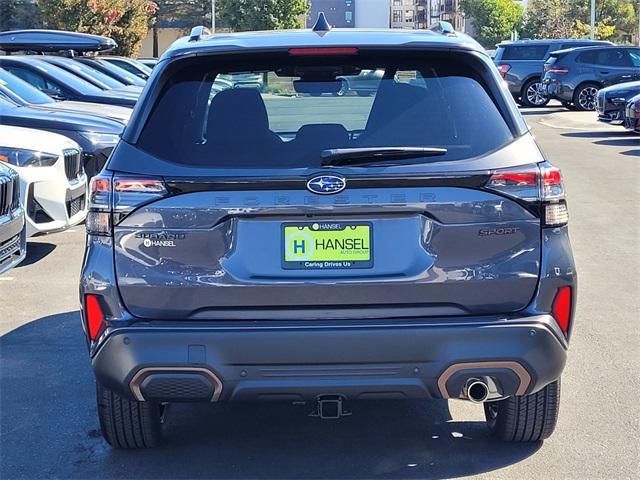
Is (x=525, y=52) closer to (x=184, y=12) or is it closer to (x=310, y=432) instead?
(x=310, y=432)

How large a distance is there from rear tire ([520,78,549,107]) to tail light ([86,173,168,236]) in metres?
26.9

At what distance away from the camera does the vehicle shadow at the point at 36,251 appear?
28.2 ft

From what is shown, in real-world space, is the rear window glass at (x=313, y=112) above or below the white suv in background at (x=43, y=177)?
above

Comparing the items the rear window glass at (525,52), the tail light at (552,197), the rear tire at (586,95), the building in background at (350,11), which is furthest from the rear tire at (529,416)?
the building in background at (350,11)

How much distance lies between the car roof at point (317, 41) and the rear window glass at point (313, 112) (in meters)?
0.06

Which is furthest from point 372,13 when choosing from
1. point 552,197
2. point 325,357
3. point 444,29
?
point 325,357

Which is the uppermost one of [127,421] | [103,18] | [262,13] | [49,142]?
[262,13]

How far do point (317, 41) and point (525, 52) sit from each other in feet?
89.0

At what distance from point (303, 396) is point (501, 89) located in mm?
1454

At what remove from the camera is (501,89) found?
386 centimetres

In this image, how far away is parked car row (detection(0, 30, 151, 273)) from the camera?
6.91m

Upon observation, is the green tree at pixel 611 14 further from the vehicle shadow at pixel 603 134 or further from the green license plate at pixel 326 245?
the green license plate at pixel 326 245

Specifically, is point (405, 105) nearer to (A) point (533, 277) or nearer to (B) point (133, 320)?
(A) point (533, 277)

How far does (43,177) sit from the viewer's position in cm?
824
